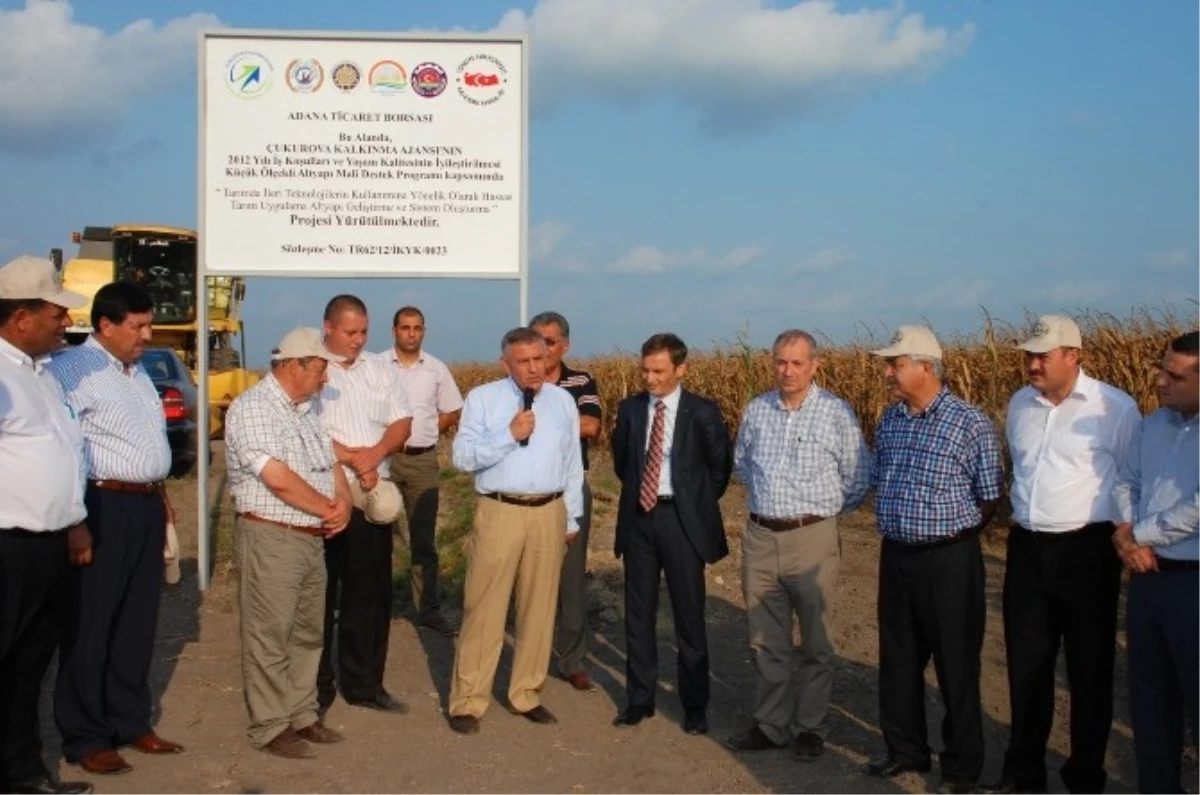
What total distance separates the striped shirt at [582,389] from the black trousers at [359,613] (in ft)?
4.82

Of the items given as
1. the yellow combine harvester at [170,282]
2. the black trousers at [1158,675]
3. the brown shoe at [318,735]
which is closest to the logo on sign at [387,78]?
the brown shoe at [318,735]

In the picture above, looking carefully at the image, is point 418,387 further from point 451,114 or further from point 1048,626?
point 1048,626

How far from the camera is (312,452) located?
6.69m

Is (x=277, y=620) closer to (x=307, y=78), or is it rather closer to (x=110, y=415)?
(x=110, y=415)

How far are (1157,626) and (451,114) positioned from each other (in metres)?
6.12

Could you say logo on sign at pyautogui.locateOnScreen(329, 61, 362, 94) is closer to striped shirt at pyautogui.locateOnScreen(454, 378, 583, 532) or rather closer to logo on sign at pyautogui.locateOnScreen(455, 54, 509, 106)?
logo on sign at pyautogui.locateOnScreen(455, 54, 509, 106)

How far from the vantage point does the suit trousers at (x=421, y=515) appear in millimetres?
9258

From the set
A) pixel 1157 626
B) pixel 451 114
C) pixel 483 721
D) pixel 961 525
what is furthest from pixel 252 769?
pixel 451 114

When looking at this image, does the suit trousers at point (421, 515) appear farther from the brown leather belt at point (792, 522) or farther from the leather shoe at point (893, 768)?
the leather shoe at point (893, 768)

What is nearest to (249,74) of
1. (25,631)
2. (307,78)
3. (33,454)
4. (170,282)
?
(307,78)

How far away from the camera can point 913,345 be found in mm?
6309

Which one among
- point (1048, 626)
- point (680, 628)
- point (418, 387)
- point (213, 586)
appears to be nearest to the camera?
point (1048, 626)

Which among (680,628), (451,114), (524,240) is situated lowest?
(680,628)

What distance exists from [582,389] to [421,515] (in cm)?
163
